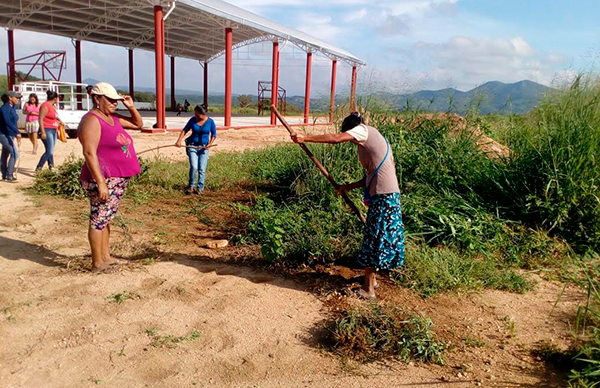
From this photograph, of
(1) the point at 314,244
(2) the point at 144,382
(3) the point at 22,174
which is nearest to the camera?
(2) the point at 144,382

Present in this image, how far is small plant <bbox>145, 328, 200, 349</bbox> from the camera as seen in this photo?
3117 mm

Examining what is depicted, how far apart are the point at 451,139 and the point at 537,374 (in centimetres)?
409

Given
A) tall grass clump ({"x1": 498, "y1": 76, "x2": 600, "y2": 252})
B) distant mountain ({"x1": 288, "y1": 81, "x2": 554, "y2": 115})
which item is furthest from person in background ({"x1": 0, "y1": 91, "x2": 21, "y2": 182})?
tall grass clump ({"x1": 498, "y1": 76, "x2": 600, "y2": 252})

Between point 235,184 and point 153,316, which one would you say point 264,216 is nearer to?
point 153,316

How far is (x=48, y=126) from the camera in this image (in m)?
8.36

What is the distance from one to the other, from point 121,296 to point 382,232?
2.22 m

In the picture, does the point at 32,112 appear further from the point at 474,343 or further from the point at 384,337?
the point at 474,343

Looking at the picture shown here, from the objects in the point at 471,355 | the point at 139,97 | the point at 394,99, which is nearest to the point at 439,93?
the point at 394,99

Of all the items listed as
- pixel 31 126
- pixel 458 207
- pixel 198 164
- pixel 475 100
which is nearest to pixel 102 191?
pixel 198 164

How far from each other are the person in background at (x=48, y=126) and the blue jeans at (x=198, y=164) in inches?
117

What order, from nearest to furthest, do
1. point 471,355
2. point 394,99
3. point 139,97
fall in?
point 471,355 < point 394,99 < point 139,97

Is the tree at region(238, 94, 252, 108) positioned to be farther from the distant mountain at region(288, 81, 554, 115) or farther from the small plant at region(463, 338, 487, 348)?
the small plant at region(463, 338, 487, 348)

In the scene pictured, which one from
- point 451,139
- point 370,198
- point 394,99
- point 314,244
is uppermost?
point 394,99

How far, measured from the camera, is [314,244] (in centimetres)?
439
